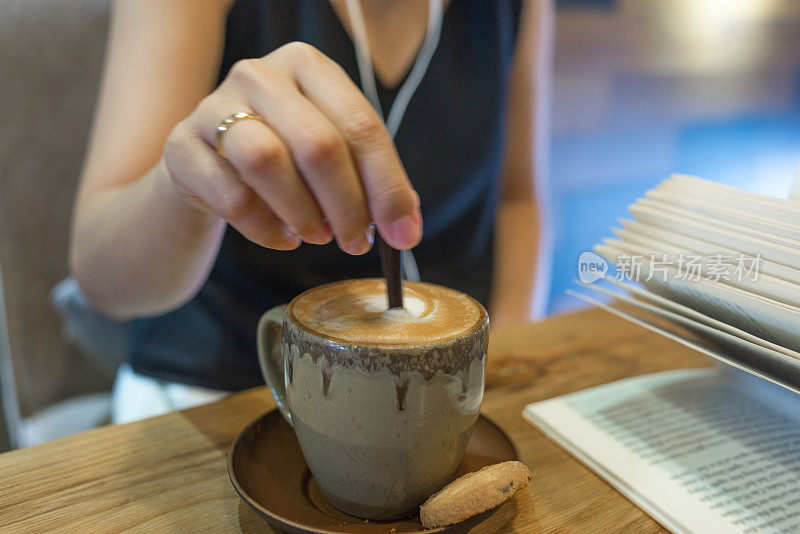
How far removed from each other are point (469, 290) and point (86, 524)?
69cm

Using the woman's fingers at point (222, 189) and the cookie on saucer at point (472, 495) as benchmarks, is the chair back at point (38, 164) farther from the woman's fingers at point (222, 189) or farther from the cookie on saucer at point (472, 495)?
the cookie on saucer at point (472, 495)

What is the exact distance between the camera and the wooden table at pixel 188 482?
0.38 metres

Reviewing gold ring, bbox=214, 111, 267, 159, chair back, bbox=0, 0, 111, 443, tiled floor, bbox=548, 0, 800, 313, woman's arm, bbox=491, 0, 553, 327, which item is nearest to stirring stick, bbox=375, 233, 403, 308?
gold ring, bbox=214, 111, 267, 159

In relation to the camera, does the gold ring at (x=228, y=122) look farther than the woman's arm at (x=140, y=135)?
No

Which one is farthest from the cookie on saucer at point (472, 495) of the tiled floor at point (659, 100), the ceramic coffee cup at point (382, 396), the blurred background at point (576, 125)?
the tiled floor at point (659, 100)

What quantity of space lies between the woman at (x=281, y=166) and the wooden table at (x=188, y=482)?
0.18 metres

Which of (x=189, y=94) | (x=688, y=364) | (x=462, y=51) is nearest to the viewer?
(x=688, y=364)

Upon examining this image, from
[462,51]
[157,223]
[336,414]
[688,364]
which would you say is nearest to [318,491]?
[336,414]

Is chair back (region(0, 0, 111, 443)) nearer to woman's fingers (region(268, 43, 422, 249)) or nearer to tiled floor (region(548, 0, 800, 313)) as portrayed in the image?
woman's fingers (region(268, 43, 422, 249))

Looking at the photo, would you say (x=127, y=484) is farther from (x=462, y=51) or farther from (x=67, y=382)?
(x=67, y=382)

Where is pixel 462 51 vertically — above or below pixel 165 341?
above

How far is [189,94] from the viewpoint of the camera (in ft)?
2.41

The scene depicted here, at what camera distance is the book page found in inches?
15.7

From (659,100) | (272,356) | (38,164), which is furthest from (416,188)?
(659,100)
